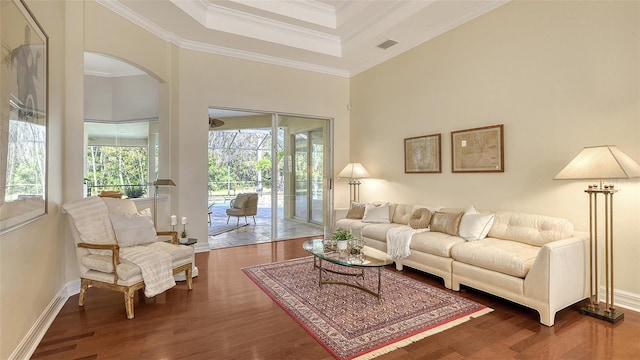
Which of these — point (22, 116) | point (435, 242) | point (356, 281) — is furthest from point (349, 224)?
point (22, 116)

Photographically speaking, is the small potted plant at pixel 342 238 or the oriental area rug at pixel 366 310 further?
the small potted plant at pixel 342 238

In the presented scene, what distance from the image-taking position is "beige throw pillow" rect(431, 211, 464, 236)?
3.96 m

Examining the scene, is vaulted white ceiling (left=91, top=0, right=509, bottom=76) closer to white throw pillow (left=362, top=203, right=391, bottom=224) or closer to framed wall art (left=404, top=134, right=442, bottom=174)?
framed wall art (left=404, top=134, right=442, bottom=174)

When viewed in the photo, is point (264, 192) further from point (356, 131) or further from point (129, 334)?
point (129, 334)

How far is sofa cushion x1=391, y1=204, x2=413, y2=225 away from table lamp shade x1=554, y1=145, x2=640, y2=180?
226cm

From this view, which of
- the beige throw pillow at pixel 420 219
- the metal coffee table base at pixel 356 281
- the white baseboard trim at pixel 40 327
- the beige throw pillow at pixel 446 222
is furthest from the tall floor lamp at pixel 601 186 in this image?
the white baseboard trim at pixel 40 327

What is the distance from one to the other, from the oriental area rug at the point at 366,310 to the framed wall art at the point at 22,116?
2.25 m

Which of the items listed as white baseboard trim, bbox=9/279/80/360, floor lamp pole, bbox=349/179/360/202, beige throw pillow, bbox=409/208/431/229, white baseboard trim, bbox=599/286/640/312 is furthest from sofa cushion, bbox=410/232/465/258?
white baseboard trim, bbox=9/279/80/360

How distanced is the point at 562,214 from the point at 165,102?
223 inches

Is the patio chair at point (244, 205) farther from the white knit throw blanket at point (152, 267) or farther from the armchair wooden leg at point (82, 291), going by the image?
the armchair wooden leg at point (82, 291)

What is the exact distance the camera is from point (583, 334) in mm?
2596

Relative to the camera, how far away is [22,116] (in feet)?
7.59

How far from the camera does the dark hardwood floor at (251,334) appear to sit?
233 cm

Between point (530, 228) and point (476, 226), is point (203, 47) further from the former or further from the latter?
point (530, 228)
